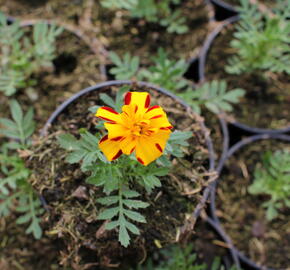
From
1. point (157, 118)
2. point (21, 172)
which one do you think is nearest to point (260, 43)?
point (157, 118)

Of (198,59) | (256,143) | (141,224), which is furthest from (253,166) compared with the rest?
(141,224)

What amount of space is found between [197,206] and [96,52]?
1002 mm

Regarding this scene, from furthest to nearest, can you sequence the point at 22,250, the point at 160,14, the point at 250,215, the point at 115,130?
1. the point at 160,14
2. the point at 250,215
3. the point at 22,250
4. the point at 115,130

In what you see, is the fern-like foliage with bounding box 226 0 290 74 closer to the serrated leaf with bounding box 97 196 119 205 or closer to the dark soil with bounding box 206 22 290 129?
the dark soil with bounding box 206 22 290 129

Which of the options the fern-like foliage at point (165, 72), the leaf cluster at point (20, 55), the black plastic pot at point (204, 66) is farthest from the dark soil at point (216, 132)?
the leaf cluster at point (20, 55)

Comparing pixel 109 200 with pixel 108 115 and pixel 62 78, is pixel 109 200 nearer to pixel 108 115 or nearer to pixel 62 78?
pixel 108 115

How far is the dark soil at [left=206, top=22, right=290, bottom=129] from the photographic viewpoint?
6.45 feet

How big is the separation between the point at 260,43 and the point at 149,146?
1127 mm

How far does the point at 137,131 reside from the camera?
0.91 m

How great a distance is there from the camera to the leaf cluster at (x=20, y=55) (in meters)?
1.69

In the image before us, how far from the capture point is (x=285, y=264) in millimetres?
1760

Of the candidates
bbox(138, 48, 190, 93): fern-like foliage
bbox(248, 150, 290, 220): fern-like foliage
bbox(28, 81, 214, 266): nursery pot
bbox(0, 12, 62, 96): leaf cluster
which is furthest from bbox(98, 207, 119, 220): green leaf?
bbox(248, 150, 290, 220): fern-like foliage

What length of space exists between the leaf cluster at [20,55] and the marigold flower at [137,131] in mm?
882

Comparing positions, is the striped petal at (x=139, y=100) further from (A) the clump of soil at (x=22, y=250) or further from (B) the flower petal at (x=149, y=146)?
(A) the clump of soil at (x=22, y=250)
